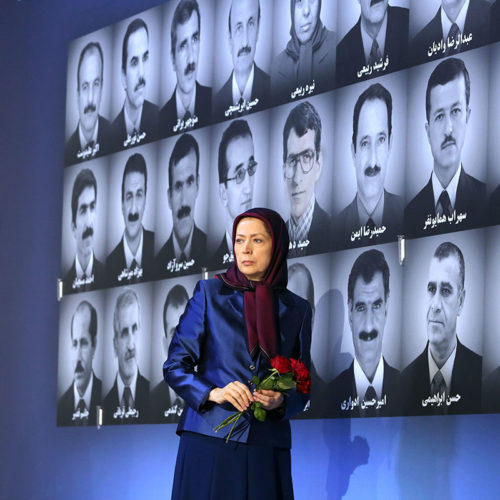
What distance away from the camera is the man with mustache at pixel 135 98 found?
5289 mm

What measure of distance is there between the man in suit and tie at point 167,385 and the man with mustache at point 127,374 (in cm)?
7

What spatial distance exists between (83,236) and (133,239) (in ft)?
1.31

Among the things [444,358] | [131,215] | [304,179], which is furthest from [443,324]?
[131,215]

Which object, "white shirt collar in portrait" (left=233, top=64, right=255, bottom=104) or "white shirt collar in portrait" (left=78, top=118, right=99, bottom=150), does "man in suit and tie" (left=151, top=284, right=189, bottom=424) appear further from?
"white shirt collar in portrait" (left=78, top=118, right=99, bottom=150)

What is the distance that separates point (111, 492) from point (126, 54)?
2134 mm

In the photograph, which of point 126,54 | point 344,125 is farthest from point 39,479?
point 344,125

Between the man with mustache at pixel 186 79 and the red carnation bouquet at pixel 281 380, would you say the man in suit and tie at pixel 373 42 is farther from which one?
the red carnation bouquet at pixel 281 380

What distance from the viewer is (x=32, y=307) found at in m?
5.82

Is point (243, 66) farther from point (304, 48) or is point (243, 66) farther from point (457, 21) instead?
point (457, 21)

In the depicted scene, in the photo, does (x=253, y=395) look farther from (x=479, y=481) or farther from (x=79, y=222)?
(x=79, y=222)

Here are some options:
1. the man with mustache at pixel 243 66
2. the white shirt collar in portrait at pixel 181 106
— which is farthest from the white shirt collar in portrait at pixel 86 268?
the man with mustache at pixel 243 66

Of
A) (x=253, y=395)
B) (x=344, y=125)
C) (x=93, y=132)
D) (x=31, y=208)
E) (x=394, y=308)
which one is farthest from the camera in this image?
(x=31, y=208)

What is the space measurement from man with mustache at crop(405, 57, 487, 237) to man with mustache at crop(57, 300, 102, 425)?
1947mm

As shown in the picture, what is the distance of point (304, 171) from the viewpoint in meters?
4.51
